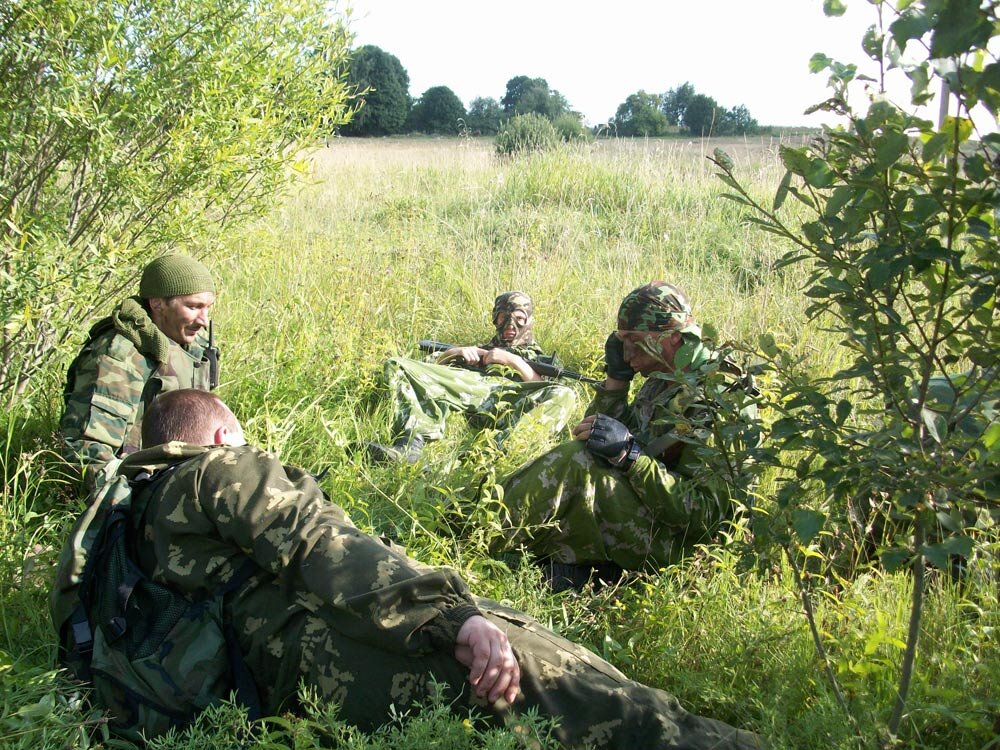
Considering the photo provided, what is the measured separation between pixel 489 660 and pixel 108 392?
223 cm

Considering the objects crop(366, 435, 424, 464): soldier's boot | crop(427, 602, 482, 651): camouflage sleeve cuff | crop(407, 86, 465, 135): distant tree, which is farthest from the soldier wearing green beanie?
Answer: crop(407, 86, 465, 135): distant tree

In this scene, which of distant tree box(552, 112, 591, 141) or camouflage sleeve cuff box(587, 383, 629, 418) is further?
distant tree box(552, 112, 591, 141)

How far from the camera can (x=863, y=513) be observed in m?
3.55

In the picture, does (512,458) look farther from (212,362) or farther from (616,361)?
(212,362)

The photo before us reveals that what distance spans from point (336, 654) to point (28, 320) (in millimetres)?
2084

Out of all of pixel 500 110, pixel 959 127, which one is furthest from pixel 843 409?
pixel 500 110

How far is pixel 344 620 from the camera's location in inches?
90.1

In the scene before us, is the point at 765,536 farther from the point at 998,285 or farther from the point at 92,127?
the point at 92,127

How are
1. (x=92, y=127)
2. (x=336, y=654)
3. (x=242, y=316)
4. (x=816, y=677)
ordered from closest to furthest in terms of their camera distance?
1. (x=336, y=654)
2. (x=816, y=677)
3. (x=92, y=127)
4. (x=242, y=316)

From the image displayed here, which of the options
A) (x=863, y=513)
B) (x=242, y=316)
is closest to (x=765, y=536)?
(x=863, y=513)

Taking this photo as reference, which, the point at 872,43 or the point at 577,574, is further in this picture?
the point at 577,574

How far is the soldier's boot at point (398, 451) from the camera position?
452cm

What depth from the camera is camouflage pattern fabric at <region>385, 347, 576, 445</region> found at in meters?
5.16

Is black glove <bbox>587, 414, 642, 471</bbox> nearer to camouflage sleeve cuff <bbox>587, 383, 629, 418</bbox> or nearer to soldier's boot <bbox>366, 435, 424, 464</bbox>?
camouflage sleeve cuff <bbox>587, 383, 629, 418</bbox>
